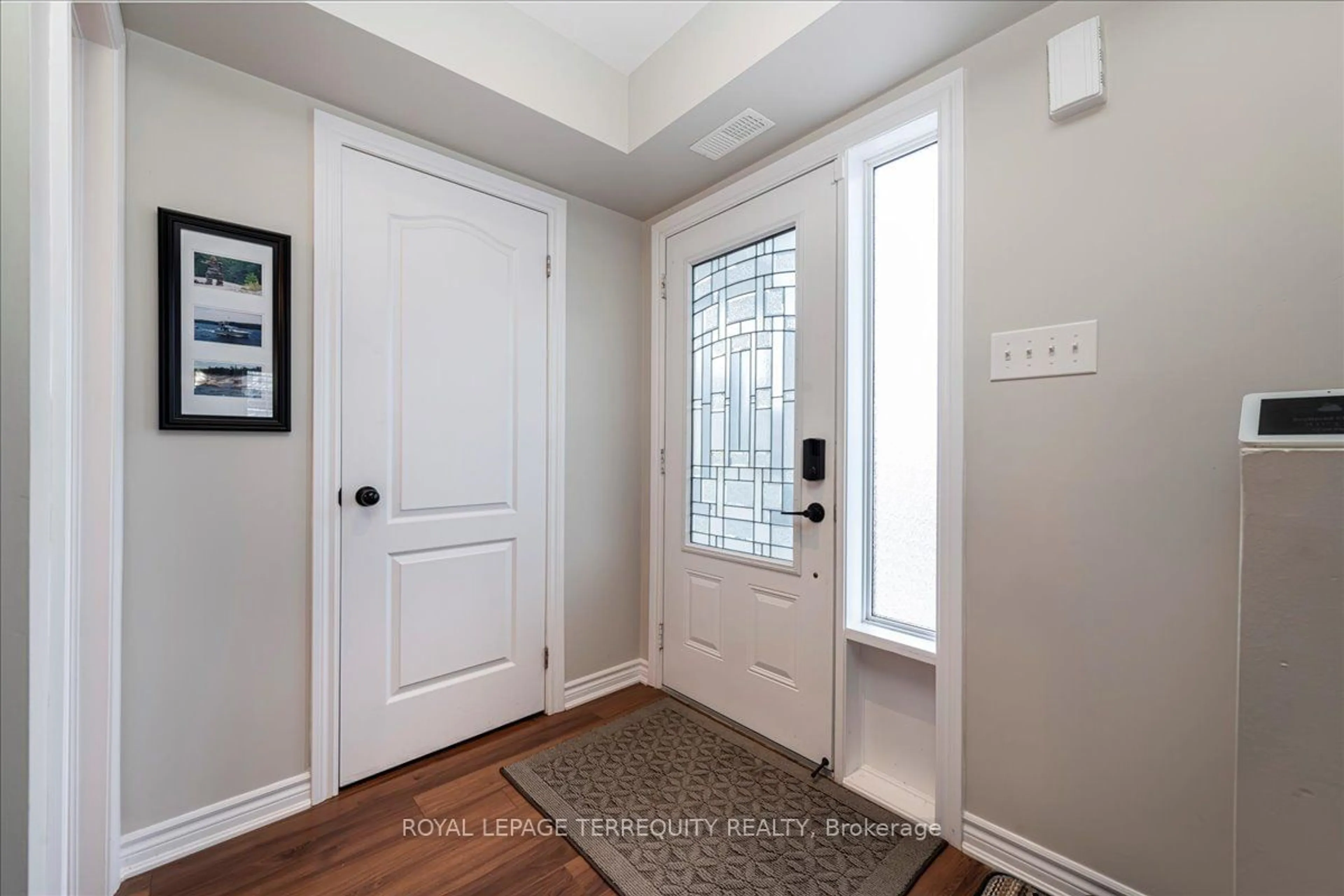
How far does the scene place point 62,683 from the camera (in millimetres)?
1167

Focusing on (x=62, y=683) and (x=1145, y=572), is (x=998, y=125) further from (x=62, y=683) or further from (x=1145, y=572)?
(x=62, y=683)

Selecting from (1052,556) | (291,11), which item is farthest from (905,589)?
(291,11)

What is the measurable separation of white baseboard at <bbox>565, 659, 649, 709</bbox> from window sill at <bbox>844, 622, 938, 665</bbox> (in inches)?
45.9

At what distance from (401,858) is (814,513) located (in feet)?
5.30

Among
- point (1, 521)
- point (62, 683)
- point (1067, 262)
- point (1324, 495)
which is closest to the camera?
point (1, 521)

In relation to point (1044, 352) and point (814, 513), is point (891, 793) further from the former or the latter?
point (1044, 352)

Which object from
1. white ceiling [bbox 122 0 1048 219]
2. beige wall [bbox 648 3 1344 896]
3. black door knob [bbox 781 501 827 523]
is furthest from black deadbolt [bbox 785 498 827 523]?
white ceiling [bbox 122 0 1048 219]

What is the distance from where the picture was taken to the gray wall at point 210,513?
1.47 metres

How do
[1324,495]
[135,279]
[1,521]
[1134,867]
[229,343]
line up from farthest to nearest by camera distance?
1. [229,343]
2. [135,279]
3. [1134,867]
4. [1324,495]
5. [1,521]

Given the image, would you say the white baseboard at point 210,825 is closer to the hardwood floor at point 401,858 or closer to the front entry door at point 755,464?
the hardwood floor at point 401,858

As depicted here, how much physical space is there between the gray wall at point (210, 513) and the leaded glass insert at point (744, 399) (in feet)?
4.79

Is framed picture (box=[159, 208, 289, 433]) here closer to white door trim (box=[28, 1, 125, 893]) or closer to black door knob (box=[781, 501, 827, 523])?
white door trim (box=[28, 1, 125, 893])

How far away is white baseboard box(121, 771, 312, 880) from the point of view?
146 centimetres

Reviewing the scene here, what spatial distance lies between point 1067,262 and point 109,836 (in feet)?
9.32
